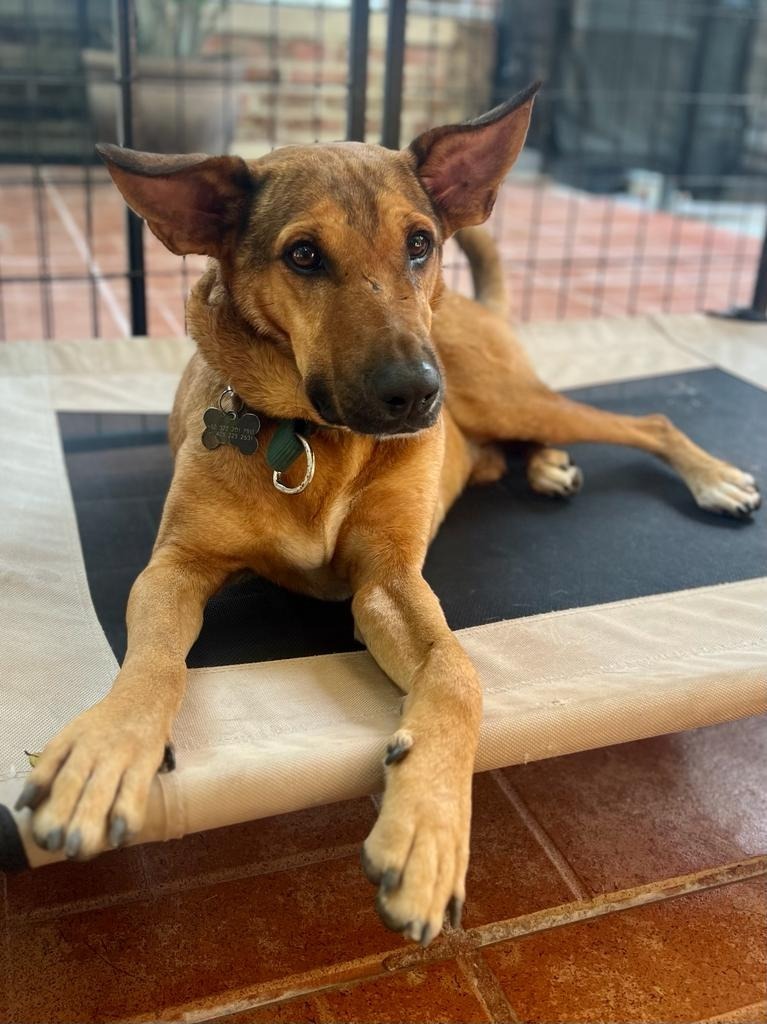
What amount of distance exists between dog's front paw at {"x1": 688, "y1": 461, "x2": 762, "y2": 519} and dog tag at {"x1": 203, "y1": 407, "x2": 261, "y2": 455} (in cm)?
126

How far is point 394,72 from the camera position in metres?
3.53

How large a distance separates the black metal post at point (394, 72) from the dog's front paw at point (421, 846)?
2.55 meters

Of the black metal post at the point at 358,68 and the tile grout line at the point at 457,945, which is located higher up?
the black metal post at the point at 358,68

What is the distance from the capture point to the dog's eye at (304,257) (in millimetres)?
1846

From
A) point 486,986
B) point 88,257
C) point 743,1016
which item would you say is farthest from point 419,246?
point 88,257

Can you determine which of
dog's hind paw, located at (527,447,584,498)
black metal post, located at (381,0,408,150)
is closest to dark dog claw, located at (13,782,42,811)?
dog's hind paw, located at (527,447,584,498)

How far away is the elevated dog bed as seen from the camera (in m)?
1.62

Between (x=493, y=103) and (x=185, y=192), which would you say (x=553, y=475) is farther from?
(x=493, y=103)

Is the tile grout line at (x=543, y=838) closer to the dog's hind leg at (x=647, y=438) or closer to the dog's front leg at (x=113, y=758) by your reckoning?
the dog's front leg at (x=113, y=758)

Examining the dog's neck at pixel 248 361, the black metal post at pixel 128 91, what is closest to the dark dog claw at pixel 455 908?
the dog's neck at pixel 248 361

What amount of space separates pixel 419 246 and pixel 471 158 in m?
0.28

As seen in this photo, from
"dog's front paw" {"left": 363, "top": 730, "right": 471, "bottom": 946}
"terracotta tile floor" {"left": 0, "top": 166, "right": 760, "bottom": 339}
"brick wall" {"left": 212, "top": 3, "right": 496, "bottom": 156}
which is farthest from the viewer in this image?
"brick wall" {"left": 212, "top": 3, "right": 496, "bottom": 156}

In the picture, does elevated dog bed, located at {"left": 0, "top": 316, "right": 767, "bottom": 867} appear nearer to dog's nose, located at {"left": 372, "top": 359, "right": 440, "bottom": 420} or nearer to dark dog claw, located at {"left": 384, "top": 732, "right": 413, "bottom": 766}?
dark dog claw, located at {"left": 384, "top": 732, "right": 413, "bottom": 766}

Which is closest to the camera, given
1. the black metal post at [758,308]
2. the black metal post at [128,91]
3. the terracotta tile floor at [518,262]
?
the black metal post at [128,91]
